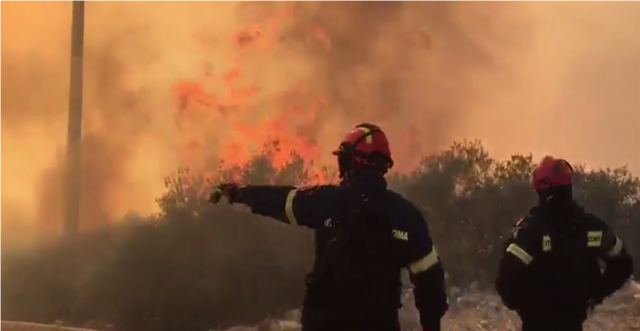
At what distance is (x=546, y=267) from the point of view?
411 centimetres

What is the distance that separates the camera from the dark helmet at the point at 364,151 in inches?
146

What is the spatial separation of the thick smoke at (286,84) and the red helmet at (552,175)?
8.87 m

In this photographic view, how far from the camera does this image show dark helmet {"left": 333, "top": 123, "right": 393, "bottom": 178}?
3701 mm

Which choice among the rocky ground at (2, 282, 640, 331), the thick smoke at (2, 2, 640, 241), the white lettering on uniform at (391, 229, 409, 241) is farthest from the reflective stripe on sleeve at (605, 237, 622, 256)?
the thick smoke at (2, 2, 640, 241)

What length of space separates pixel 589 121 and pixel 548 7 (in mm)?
2189

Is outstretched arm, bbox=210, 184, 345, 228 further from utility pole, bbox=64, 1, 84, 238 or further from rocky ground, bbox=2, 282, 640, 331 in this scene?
utility pole, bbox=64, 1, 84, 238

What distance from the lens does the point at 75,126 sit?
54.2 feet

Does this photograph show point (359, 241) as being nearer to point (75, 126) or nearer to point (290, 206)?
point (290, 206)

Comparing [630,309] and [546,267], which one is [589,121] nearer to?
[630,309]

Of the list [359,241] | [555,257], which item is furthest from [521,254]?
[359,241]

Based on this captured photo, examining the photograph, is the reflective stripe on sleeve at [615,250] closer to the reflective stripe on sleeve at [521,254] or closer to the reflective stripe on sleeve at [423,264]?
the reflective stripe on sleeve at [521,254]

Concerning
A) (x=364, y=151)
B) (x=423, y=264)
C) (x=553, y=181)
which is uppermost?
(x=364, y=151)

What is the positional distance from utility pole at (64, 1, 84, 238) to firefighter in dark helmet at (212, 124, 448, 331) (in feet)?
41.9

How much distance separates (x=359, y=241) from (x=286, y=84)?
13121mm
